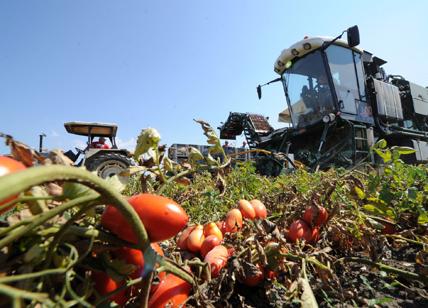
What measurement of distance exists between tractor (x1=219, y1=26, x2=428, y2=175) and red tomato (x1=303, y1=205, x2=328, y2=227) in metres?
5.22

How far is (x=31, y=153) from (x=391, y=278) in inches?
47.1

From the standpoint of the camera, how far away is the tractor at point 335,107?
680 cm

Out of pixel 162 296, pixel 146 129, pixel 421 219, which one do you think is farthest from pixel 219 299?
pixel 421 219

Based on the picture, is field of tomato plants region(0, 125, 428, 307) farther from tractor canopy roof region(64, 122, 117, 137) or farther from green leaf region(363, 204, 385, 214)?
tractor canopy roof region(64, 122, 117, 137)

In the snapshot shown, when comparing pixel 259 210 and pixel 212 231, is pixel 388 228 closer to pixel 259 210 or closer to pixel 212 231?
pixel 259 210

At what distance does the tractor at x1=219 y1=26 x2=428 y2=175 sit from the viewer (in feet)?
22.3

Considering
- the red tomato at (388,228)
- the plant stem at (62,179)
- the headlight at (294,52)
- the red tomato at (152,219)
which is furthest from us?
the headlight at (294,52)

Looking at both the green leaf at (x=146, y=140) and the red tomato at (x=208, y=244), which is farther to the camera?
the red tomato at (x=208, y=244)

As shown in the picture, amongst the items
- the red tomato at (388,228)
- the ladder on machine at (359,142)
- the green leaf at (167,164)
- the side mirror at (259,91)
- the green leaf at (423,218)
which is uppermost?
the side mirror at (259,91)

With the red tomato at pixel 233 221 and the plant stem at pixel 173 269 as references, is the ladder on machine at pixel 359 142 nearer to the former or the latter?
the red tomato at pixel 233 221

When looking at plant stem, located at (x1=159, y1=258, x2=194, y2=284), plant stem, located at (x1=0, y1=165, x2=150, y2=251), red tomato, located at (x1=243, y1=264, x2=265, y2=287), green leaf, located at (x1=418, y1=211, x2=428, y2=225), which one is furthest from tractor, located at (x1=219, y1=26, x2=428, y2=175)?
plant stem, located at (x1=0, y1=165, x2=150, y2=251)

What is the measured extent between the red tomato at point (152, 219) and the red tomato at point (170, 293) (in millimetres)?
216

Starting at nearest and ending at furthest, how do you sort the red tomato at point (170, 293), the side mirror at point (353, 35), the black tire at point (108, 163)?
the red tomato at point (170, 293)
the side mirror at point (353, 35)
the black tire at point (108, 163)

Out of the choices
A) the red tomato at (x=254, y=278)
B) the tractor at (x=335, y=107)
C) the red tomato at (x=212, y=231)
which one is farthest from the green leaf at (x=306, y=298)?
the tractor at (x=335, y=107)
